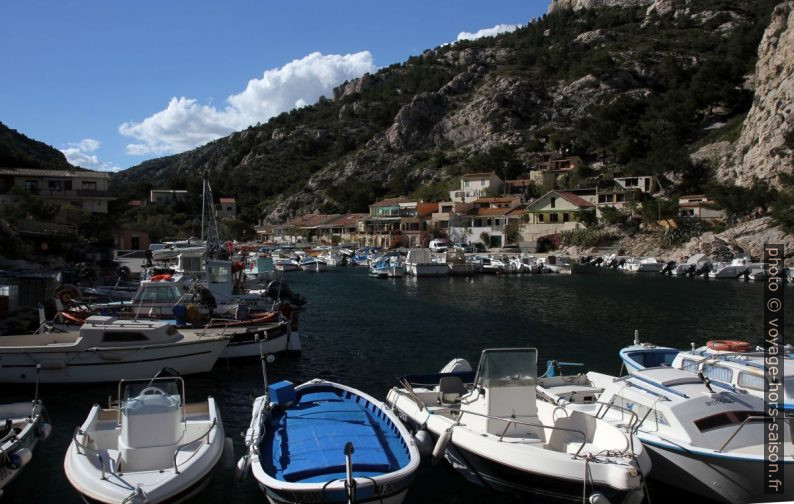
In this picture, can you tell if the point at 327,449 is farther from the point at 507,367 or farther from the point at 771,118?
the point at 771,118

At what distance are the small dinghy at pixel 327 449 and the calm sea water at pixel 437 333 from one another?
1564 millimetres

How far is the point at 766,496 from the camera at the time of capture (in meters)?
11.4

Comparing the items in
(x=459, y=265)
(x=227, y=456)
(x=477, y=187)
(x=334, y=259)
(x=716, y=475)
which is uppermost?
(x=477, y=187)

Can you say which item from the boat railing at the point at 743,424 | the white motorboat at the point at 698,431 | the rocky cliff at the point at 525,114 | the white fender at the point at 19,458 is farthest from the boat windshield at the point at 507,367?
the rocky cliff at the point at 525,114

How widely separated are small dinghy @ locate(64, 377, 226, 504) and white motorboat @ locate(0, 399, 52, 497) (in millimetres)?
1240

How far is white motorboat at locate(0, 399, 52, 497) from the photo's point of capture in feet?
38.1

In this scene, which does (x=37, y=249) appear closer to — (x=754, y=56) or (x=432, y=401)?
(x=432, y=401)

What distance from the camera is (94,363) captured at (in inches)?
791

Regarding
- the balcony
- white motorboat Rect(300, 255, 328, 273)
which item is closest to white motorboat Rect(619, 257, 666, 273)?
white motorboat Rect(300, 255, 328, 273)

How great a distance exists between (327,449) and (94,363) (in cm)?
1230

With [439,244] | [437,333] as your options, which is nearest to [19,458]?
[437,333]

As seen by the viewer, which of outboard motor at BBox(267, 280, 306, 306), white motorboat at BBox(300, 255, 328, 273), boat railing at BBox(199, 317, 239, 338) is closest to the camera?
boat railing at BBox(199, 317, 239, 338)

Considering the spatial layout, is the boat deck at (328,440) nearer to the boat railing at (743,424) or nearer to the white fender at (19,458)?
the white fender at (19,458)

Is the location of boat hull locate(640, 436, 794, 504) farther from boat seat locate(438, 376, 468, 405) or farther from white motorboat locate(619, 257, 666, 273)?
white motorboat locate(619, 257, 666, 273)
